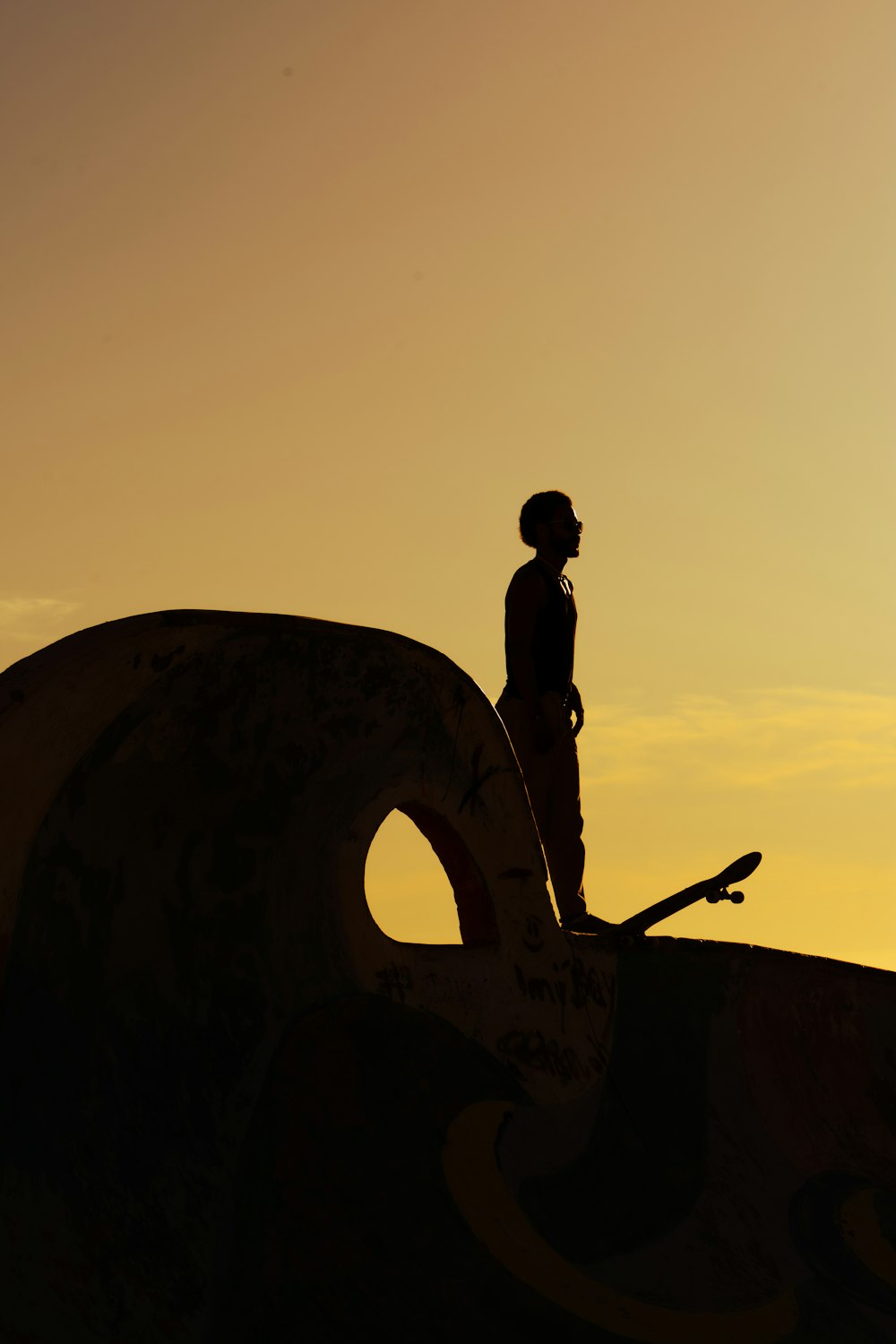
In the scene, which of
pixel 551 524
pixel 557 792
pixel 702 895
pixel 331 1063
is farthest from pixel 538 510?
pixel 331 1063

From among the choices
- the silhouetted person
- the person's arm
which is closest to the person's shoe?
the silhouetted person

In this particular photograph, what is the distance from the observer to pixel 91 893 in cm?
405

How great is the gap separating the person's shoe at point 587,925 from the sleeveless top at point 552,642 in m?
1.08

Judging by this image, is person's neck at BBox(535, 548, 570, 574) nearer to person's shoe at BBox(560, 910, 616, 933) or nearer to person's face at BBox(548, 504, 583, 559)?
person's face at BBox(548, 504, 583, 559)

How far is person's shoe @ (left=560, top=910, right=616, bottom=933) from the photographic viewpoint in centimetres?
650

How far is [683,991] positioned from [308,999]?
2.09 meters

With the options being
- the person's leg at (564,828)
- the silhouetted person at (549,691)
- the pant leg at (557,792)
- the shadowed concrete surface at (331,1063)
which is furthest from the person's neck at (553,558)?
the shadowed concrete surface at (331,1063)

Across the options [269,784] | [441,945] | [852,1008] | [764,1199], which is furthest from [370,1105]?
[852,1008]

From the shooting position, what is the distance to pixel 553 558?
6855 millimetres

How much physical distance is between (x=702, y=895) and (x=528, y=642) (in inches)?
57.2

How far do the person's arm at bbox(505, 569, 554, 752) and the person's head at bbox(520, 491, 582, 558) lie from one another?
0.22 meters

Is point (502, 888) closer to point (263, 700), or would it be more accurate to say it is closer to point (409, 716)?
point (409, 716)

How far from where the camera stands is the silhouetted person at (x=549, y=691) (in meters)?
6.74

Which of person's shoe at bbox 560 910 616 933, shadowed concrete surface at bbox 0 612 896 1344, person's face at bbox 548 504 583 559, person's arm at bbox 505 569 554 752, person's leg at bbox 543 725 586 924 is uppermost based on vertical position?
person's face at bbox 548 504 583 559
